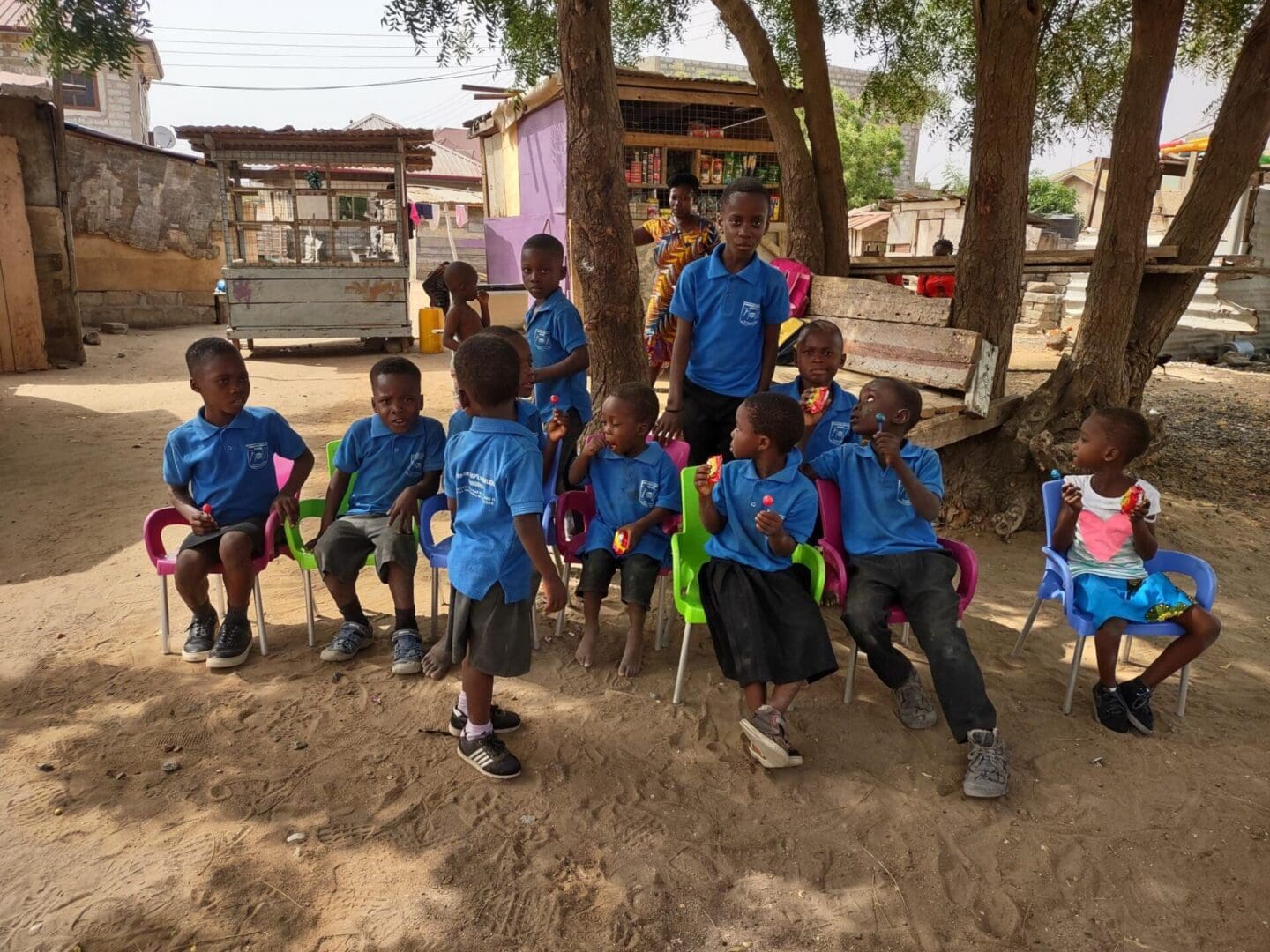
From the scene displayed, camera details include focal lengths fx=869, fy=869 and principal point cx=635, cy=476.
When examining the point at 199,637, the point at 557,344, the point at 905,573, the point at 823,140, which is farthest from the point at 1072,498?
the point at 823,140

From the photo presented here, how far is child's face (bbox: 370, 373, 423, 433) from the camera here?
3.56m

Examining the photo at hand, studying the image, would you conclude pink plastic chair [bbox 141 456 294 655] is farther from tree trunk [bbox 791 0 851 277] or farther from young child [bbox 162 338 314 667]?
tree trunk [bbox 791 0 851 277]

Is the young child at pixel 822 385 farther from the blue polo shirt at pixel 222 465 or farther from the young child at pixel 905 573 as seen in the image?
the blue polo shirt at pixel 222 465

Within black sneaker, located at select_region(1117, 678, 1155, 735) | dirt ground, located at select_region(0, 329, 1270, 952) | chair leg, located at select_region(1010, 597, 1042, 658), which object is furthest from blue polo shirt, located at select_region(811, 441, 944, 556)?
black sneaker, located at select_region(1117, 678, 1155, 735)

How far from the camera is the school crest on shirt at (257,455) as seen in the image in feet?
11.9

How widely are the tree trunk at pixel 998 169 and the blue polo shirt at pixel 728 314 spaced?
2050 millimetres

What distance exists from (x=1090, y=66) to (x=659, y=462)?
7.57m

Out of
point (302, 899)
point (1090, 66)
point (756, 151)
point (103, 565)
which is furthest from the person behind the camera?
point (756, 151)

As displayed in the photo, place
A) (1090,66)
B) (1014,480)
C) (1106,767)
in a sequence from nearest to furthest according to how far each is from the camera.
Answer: (1106,767), (1014,480), (1090,66)

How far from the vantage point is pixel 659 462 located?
3518 millimetres

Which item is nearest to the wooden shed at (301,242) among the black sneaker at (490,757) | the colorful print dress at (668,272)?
the colorful print dress at (668,272)

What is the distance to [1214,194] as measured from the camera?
5.96 meters

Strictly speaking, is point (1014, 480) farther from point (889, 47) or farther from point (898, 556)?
point (889, 47)

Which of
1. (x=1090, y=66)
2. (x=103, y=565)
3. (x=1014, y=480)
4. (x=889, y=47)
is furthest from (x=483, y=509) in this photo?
(x=1090, y=66)
